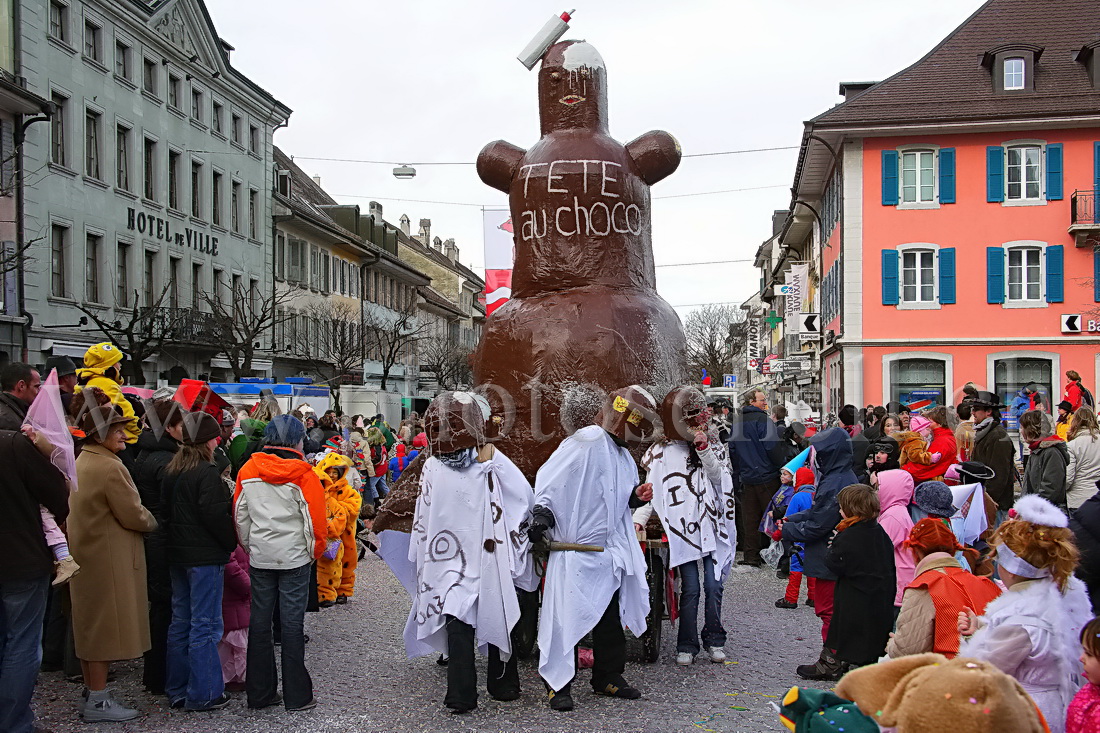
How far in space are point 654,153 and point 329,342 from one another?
32977mm

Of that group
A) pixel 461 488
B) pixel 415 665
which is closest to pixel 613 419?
pixel 461 488

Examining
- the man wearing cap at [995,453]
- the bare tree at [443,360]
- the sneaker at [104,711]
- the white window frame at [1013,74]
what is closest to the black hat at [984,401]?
the man wearing cap at [995,453]

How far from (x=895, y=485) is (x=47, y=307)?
2238cm

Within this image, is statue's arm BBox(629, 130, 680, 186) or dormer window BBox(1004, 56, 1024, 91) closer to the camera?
statue's arm BBox(629, 130, 680, 186)

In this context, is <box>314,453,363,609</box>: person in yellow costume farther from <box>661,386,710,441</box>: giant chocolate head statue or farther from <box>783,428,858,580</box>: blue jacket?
<box>783,428,858,580</box>: blue jacket

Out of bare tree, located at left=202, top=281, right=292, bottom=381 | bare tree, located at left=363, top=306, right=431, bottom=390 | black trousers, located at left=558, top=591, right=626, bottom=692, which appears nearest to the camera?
black trousers, located at left=558, top=591, right=626, bottom=692

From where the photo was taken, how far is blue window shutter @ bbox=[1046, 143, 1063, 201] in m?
25.3

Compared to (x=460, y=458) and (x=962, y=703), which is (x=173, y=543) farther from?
(x=962, y=703)

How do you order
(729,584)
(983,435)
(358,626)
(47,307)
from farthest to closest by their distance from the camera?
(47,307) → (729,584) → (983,435) → (358,626)

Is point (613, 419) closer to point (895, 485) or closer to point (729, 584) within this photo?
point (895, 485)

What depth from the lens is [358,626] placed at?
789 cm

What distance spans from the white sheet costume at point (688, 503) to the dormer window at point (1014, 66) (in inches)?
907

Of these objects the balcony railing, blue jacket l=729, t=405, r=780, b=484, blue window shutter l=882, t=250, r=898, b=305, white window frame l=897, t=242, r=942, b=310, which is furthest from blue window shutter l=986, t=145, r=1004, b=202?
blue jacket l=729, t=405, r=780, b=484

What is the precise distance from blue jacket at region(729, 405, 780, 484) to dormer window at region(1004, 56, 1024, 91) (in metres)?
19.2
